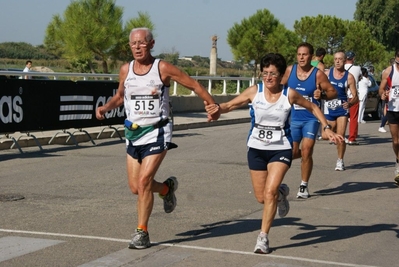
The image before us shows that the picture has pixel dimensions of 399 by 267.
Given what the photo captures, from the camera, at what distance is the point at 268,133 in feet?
25.3

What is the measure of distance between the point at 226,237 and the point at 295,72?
144 inches

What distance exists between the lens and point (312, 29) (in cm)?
5853

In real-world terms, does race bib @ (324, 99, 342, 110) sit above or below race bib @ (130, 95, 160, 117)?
below

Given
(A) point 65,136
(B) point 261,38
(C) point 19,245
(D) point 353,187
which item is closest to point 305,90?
(D) point 353,187

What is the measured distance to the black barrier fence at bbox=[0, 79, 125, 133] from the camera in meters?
15.1

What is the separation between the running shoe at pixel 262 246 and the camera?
727cm

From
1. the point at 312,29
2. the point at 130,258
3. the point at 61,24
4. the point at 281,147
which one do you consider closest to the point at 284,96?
the point at 281,147

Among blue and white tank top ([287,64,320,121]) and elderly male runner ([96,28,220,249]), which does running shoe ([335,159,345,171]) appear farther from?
elderly male runner ([96,28,220,249])

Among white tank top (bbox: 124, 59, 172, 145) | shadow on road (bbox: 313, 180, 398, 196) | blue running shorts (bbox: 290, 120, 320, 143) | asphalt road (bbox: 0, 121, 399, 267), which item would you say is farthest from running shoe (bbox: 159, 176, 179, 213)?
shadow on road (bbox: 313, 180, 398, 196)

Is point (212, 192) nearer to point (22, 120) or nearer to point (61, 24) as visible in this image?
point (22, 120)

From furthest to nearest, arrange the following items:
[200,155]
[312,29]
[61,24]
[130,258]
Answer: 1. [312,29]
2. [61,24]
3. [200,155]
4. [130,258]

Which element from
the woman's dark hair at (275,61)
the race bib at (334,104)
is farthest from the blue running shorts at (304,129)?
the woman's dark hair at (275,61)

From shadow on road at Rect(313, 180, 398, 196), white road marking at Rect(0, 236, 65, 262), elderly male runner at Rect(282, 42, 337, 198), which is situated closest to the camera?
white road marking at Rect(0, 236, 65, 262)

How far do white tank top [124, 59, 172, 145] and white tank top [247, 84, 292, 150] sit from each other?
34.3 inches
